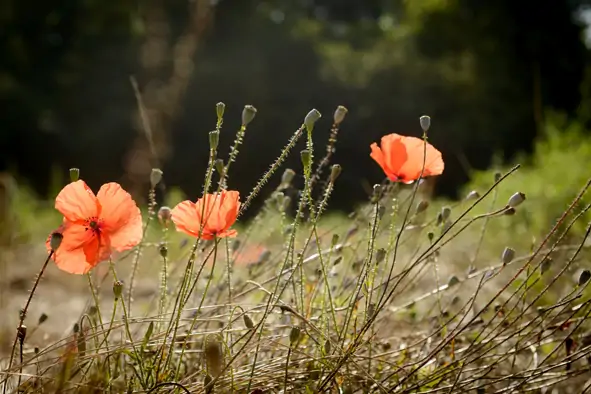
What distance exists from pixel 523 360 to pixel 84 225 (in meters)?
1.00

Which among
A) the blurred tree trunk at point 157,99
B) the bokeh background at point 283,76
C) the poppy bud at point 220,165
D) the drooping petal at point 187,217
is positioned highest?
the bokeh background at point 283,76

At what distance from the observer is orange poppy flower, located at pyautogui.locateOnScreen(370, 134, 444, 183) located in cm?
110

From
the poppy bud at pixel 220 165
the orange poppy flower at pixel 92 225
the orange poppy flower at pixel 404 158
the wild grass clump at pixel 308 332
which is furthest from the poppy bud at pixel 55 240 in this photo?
the orange poppy flower at pixel 404 158

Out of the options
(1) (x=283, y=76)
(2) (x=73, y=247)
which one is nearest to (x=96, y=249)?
(2) (x=73, y=247)

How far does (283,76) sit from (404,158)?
1064cm

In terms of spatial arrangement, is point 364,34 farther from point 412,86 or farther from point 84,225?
point 84,225

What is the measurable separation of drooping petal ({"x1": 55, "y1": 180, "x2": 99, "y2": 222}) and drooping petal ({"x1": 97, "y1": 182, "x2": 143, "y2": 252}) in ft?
0.06

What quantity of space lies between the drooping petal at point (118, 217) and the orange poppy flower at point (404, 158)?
0.36 m

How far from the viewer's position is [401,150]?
1.11 meters

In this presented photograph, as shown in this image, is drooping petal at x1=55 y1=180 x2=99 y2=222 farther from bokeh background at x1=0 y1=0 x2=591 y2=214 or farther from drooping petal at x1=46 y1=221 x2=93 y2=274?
bokeh background at x1=0 y1=0 x2=591 y2=214

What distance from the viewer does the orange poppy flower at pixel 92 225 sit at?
3.09 feet

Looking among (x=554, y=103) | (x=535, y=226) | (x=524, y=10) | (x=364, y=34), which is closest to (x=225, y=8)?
(x=364, y=34)

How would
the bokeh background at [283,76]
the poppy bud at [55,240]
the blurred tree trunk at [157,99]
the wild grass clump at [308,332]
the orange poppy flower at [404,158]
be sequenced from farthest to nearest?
1. the bokeh background at [283,76]
2. the blurred tree trunk at [157,99]
3. the orange poppy flower at [404,158]
4. the wild grass clump at [308,332]
5. the poppy bud at [55,240]

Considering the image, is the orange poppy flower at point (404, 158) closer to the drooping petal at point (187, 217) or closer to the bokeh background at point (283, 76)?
the drooping petal at point (187, 217)
